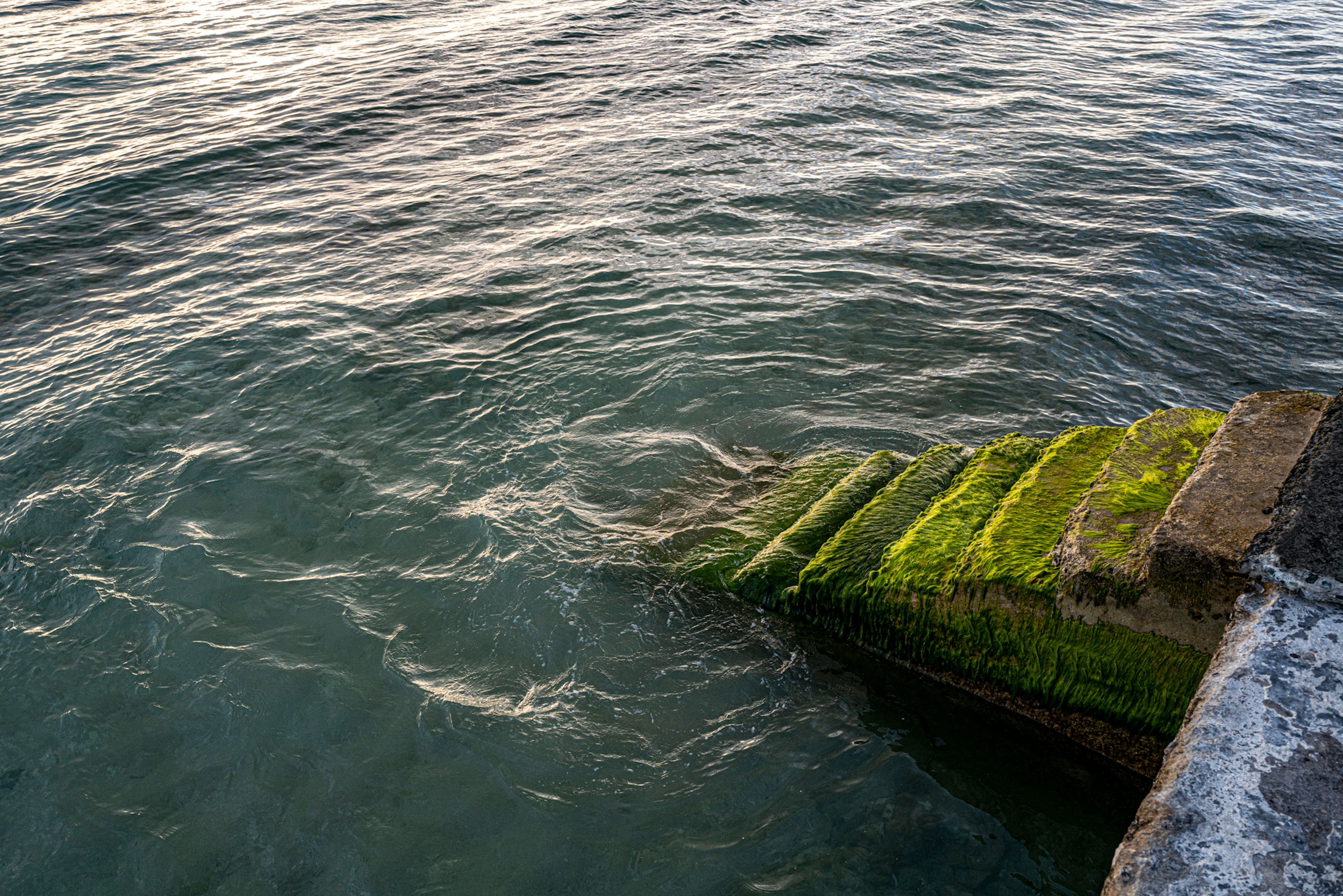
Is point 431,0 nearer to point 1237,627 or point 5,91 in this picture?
point 5,91

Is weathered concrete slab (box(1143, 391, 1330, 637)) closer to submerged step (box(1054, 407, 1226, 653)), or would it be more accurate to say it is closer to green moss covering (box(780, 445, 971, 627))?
submerged step (box(1054, 407, 1226, 653))

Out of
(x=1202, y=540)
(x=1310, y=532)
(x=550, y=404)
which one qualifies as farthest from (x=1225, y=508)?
(x=550, y=404)

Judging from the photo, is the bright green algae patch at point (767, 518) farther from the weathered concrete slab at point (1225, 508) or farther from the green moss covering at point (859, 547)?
the weathered concrete slab at point (1225, 508)

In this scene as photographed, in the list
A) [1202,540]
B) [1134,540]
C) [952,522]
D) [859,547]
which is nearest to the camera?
[1202,540]

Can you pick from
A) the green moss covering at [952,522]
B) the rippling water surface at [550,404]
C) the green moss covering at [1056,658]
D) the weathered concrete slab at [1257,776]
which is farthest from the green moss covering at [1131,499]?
the rippling water surface at [550,404]

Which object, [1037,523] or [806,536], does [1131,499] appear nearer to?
[1037,523]

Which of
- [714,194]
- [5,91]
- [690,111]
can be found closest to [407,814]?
[714,194]
